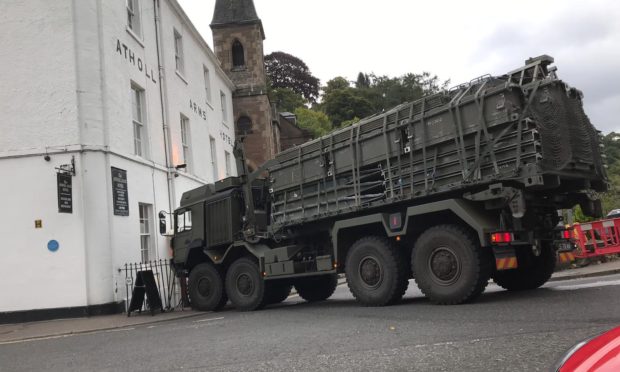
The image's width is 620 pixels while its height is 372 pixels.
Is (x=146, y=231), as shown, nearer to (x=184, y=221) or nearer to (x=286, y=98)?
(x=184, y=221)

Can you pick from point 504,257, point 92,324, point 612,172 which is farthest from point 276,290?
point 612,172

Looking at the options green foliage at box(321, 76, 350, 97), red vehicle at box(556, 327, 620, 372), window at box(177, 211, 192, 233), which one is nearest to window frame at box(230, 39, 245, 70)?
window at box(177, 211, 192, 233)

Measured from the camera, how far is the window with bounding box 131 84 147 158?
15.3 metres

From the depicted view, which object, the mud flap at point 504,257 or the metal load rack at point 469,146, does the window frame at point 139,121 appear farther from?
the mud flap at point 504,257

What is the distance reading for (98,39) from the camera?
43.7 feet

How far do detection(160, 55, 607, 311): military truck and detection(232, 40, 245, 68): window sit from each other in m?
23.3

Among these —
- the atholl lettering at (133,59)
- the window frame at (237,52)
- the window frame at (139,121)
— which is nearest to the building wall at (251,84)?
the window frame at (237,52)

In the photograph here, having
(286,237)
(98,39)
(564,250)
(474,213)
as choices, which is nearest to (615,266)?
(564,250)

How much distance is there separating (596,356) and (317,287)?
410 inches

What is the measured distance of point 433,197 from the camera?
27.9 ft

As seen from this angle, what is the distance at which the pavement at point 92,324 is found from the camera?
32.7ft

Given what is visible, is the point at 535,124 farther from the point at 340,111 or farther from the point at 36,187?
the point at 340,111

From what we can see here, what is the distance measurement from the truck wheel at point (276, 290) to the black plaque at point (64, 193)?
15.9 feet

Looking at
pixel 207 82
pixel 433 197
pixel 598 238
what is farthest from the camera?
pixel 207 82
